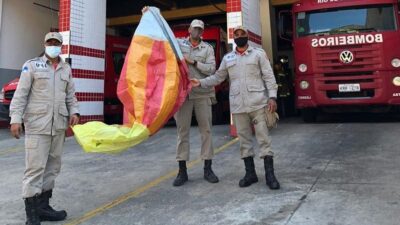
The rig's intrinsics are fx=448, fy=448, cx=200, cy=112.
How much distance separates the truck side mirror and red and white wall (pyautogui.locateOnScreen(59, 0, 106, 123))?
454cm

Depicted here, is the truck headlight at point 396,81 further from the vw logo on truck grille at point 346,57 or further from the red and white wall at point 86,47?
the red and white wall at point 86,47

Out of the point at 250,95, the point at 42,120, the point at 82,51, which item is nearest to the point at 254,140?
the point at 250,95

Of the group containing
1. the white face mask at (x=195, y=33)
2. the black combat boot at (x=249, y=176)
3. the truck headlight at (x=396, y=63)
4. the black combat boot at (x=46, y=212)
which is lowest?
the black combat boot at (x=46, y=212)

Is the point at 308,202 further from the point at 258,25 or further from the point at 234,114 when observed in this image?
the point at 258,25

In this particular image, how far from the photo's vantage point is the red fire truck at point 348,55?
995cm

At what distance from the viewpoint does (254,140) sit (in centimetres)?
880

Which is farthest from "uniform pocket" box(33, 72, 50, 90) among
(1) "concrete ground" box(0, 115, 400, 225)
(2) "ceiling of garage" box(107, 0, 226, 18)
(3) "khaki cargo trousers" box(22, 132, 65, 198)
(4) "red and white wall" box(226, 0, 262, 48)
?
(2) "ceiling of garage" box(107, 0, 226, 18)

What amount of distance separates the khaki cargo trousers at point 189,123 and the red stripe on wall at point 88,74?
5306 millimetres

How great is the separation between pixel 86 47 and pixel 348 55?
20.2 feet

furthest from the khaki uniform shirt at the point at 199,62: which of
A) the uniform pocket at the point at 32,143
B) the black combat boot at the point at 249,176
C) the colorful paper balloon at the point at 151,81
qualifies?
the uniform pocket at the point at 32,143

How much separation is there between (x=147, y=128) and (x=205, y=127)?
1.06m

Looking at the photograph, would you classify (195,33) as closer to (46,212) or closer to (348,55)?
(46,212)

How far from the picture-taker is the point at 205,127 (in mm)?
5898

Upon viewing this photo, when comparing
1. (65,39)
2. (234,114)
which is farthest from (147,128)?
(65,39)
